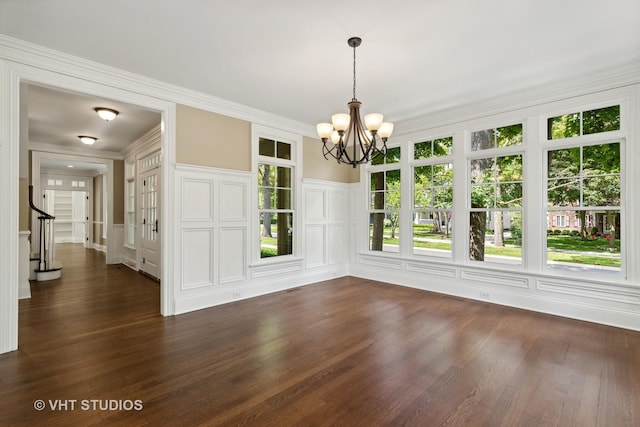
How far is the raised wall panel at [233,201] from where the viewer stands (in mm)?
4375

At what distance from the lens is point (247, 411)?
77.0 inches

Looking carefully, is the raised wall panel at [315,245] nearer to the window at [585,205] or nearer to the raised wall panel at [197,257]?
the raised wall panel at [197,257]

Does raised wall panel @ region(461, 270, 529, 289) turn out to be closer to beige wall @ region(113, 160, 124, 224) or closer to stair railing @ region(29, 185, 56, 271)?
stair railing @ region(29, 185, 56, 271)

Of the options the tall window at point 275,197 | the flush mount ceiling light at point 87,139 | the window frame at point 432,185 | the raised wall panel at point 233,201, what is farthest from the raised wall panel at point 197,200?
the flush mount ceiling light at point 87,139

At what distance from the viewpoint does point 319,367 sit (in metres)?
2.51

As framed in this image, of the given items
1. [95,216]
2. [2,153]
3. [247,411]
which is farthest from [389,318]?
Result: [95,216]

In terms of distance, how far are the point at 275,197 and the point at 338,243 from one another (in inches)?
68.5

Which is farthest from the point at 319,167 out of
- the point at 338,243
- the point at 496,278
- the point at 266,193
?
the point at 496,278

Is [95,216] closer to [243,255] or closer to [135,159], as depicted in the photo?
[135,159]

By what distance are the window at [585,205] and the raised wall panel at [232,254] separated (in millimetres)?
4297

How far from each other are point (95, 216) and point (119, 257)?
13.5 feet

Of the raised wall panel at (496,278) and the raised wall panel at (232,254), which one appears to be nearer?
the raised wall panel at (496,278)

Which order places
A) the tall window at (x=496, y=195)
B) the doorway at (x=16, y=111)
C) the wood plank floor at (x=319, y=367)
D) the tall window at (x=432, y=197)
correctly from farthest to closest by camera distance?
the tall window at (x=432, y=197) → the tall window at (x=496, y=195) → the doorway at (x=16, y=111) → the wood plank floor at (x=319, y=367)

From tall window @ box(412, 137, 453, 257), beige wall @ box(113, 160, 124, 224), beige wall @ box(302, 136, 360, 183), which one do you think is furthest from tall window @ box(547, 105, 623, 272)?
beige wall @ box(113, 160, 124, 224)
